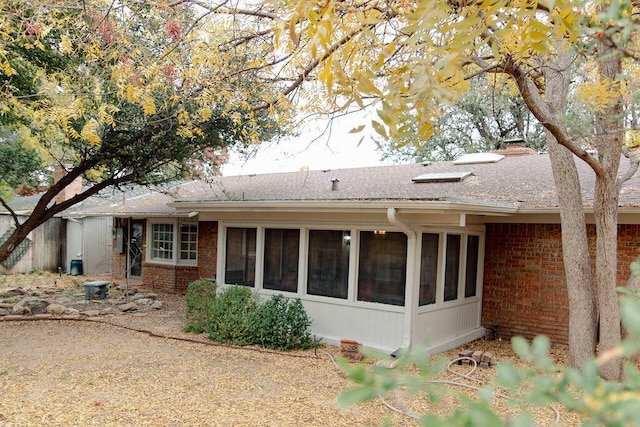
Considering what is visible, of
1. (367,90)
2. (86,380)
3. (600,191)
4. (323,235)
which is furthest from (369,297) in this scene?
(367,90)

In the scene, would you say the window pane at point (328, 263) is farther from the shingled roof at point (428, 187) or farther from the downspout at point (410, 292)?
the downspout at point (410, 292)

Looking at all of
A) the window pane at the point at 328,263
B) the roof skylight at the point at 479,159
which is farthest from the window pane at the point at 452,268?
the roof skylight at the point at 479,159

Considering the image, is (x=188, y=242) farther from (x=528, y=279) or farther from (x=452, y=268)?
(x=528, y=279)

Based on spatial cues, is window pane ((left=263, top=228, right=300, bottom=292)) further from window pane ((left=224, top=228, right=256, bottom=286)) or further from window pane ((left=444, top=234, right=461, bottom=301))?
window pane ((left=444, top=234, right=461, bottom=301))

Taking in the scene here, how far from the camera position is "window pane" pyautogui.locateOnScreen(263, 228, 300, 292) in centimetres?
884

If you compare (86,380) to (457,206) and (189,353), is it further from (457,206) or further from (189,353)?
(457,206)

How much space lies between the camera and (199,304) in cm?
898

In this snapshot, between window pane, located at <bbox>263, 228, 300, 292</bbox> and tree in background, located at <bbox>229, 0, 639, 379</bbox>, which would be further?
window pane, located at <bbox>263, 228, 300, 292</bbox>

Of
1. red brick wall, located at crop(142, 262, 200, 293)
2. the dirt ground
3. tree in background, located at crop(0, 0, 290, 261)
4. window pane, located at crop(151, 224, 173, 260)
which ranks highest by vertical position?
tree in background, located at crop(0, 0, 290, 261)

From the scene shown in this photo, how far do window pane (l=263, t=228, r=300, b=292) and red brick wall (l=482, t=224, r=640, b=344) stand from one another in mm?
3558

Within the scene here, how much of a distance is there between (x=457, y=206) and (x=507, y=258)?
9.29 ft

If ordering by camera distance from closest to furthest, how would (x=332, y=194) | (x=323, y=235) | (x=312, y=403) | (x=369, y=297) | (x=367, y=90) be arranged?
(x=367, y=90) → (x=312, y=403) → (x=369, y=297) → (x=323, y=235) → (x=332, y=194)

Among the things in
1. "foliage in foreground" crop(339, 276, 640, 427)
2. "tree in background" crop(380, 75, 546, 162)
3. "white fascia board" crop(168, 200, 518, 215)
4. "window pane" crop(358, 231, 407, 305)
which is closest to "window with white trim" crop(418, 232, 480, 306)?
"window pane" crop(358, 231, 407, 305)

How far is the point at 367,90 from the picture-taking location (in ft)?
8.81
